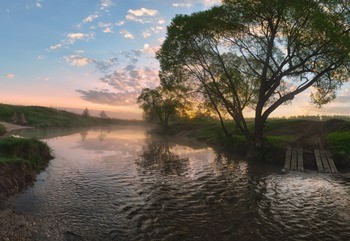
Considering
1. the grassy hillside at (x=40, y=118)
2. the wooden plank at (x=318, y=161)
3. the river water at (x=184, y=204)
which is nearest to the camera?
the river water at (x=184, y=204)

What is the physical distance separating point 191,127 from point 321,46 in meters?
61.1

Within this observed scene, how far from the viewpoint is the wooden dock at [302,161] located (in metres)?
27.6

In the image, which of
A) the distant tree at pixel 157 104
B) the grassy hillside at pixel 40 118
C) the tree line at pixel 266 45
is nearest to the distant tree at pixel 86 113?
the grassy hillside at pixel 40 118

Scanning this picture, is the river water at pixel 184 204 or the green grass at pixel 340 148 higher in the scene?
the green grass at pixel 340 148

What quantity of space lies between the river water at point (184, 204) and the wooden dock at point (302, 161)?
282 centimetres

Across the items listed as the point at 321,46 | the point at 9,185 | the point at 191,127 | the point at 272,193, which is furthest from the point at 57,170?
the point at 191,127

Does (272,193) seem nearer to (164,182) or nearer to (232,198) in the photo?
(232,198)

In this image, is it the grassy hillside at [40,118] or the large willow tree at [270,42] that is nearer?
the large willow tree at [270,42]

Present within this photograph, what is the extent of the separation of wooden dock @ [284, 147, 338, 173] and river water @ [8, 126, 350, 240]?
282 centimetres

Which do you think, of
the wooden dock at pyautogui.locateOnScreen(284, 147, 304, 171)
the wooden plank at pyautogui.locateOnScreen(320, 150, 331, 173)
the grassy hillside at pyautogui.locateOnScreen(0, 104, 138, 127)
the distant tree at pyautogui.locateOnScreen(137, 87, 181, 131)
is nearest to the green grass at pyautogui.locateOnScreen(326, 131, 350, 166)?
the wooden plank at pyautogui.locateOnScreen(320, 150, 331, 173)

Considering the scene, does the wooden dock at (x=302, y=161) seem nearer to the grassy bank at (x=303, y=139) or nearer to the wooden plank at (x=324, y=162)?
the wooden plank at (x=324, y=162)

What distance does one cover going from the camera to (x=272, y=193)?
18.7 metres

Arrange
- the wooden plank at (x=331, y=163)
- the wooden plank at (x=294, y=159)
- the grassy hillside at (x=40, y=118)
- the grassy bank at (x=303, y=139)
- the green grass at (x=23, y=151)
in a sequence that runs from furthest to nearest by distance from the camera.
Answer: the grassy hillside at (x=40, y=118)
the grassy bank at (x=303, y=139)
the wooden plank at (x=294, y=159)
the wooden plank at (x=331, y=163)
the green grass at (x=23, y=151)

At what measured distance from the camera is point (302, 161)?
3036 cm
